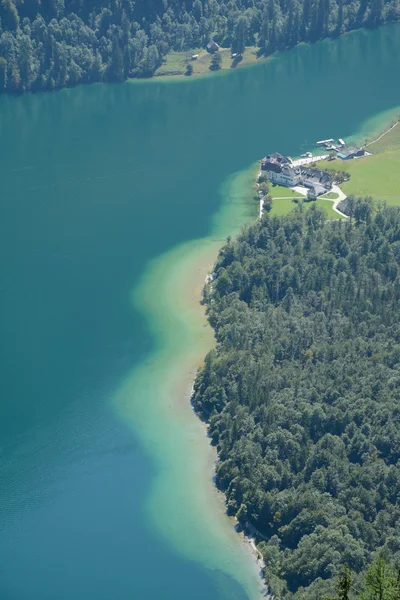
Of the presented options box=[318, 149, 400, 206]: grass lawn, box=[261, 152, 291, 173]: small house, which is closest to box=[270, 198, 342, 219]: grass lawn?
box=[318, 149, 400, 206]: grass lawn

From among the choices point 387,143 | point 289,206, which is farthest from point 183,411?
point 387,143

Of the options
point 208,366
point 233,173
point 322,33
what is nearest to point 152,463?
point 208,366

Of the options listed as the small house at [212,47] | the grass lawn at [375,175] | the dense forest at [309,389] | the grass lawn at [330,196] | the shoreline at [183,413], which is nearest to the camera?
the dense forest at [309,389]

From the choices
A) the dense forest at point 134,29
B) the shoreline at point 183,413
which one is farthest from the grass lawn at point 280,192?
the dense forest at point 134,29

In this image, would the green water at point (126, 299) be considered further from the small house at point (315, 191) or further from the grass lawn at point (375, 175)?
the grass lawn at point (375, 175)

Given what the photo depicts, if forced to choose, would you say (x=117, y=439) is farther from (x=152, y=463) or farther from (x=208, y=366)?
(x=208, y=366)

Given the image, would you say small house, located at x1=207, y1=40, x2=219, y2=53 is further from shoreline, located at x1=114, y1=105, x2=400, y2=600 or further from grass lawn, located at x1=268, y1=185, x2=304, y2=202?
shoreline, located at x1=114, y1=105, x2=400, y2=600
